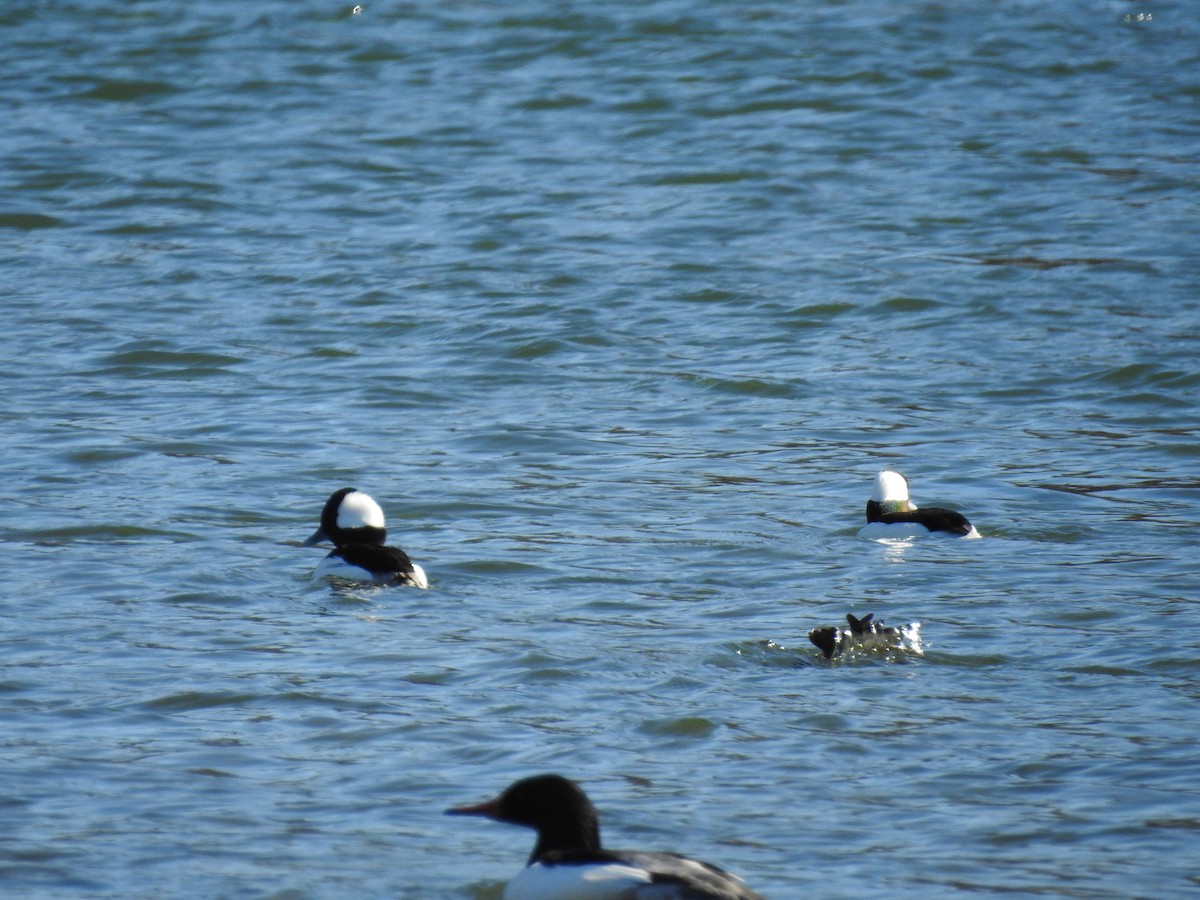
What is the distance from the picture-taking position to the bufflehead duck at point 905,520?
1006cm

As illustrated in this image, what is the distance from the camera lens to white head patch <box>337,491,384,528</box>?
9789mm

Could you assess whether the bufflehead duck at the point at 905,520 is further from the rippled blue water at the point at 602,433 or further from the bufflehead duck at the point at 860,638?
the bufflehead duck at the point at 860,638

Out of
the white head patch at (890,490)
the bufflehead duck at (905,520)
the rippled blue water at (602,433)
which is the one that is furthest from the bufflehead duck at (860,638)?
the white head patch at (890,490)

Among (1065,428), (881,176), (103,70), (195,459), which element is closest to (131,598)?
(195,459)

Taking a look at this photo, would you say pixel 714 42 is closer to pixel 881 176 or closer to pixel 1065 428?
pixel 881 176

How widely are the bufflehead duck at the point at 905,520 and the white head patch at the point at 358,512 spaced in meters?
2.58

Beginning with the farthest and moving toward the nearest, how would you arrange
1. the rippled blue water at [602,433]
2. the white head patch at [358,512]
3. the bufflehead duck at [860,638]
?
the white head patch at [358,512] < the bufflehead duck at [860,638] < the rippled blue water at [602,433]

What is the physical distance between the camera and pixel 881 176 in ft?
65.0

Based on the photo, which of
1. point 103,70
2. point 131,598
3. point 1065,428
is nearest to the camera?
point 131,598

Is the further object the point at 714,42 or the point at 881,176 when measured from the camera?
the point at 714,42

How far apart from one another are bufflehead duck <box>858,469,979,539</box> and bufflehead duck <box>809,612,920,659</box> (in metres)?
2.02

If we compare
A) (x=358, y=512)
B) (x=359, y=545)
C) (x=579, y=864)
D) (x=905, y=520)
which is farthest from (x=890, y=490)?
(x=579, y=864)

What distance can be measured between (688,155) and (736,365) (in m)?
7.32

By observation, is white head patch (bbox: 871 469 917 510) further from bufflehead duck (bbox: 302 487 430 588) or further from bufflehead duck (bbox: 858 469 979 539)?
bufflehead duck (bbox: 302 487 430 588)
